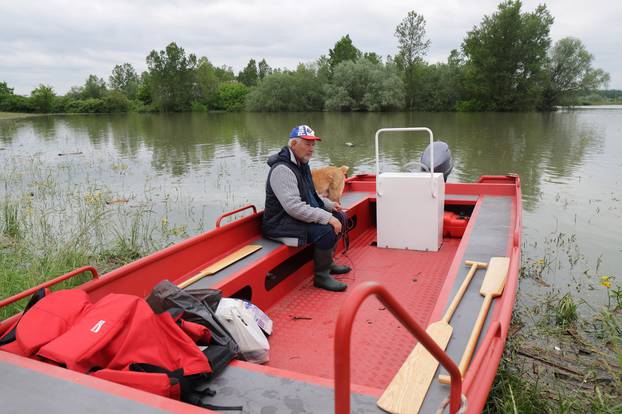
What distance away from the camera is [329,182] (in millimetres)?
4930

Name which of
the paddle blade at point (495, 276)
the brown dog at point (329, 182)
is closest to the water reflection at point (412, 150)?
the brown dog at point (329, 182)

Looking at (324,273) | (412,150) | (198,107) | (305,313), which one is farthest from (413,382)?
(198,107)

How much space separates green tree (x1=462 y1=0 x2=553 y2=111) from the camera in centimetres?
4162

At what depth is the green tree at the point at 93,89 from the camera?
75.7 metres

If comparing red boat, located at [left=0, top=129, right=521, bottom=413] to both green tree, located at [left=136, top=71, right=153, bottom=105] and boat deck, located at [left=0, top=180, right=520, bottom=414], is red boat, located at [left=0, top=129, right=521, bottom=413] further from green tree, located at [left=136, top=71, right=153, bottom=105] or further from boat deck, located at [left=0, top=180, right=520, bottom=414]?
green tree, located at [left=136, top=71, right=153, bottom=105]

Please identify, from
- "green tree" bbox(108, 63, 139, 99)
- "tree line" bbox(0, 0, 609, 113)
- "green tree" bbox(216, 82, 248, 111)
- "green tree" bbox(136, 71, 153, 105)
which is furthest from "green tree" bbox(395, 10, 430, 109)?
"green tree" bbox(108, 63, 139, 99)

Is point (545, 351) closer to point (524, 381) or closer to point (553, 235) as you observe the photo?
point (524, 381)

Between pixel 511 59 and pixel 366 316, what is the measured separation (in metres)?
45.3

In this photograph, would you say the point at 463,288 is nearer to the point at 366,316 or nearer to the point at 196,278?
the point at 366,316

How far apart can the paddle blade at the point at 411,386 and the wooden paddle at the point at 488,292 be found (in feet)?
0.27

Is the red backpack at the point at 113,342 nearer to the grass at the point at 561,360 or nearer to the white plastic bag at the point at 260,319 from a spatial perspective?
the white plastic bag at the point at 260,319

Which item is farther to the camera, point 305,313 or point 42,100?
point 42,100

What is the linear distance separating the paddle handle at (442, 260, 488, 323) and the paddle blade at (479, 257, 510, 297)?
9 cm

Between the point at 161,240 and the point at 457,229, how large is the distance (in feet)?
12.9
